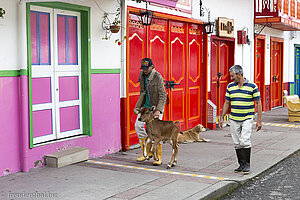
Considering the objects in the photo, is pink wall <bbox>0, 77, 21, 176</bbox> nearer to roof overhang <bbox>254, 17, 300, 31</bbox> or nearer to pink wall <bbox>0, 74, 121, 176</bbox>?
pink wall <bbox>0, 74, 121, 176</bbox>

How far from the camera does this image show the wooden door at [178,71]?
34.6ft

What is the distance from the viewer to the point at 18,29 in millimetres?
6523

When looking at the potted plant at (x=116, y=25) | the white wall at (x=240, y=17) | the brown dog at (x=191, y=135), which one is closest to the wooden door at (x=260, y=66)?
the white wall at (x=240, y=17)

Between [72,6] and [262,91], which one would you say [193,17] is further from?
[262,91]

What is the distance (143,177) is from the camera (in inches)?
256

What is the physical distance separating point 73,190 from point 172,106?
5.12 metres

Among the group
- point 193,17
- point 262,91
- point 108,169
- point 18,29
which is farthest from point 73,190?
point 262,91

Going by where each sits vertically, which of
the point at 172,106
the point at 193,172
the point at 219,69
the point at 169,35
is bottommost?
the point at 193,172

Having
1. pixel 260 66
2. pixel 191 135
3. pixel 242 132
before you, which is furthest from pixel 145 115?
pixel 260 66

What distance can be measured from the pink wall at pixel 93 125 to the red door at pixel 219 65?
4768mm

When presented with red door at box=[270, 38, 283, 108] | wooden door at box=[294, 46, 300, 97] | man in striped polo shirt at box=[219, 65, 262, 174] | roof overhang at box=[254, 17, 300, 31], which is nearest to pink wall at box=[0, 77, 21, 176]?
man in striped polo shirt at box=[219, 65, 262, 174]

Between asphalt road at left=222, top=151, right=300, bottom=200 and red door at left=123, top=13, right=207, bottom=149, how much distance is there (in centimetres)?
284

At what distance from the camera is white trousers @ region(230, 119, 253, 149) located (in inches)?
270

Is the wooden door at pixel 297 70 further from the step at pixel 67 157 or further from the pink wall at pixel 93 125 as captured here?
the step at pixel 67 157
